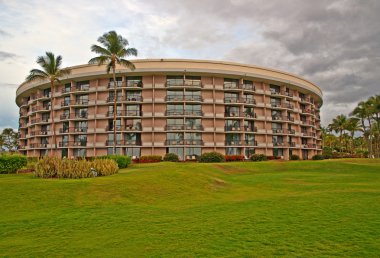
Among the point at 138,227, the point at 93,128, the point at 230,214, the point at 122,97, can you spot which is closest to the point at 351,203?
the point at 230,214

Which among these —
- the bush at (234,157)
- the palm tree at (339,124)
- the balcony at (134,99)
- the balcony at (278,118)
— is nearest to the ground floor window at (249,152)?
the bush at (234,157)

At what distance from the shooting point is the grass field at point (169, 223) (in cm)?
722

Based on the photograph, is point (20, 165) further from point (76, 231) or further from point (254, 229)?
point (254, 229)

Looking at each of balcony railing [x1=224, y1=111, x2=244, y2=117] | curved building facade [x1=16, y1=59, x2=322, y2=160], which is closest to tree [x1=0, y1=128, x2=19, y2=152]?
curved building facade [x1=16, y1=59, x2=322, y2=160]

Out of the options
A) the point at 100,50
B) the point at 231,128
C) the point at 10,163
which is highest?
the point at 100,50

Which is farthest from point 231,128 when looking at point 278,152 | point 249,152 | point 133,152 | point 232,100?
point 133,152

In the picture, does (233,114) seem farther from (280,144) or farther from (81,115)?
(81,115)

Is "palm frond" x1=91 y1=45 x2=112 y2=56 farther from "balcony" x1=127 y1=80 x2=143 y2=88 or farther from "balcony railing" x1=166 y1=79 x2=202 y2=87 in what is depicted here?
"balcony railing" x1=166 y1=79 x2=202 y2=87

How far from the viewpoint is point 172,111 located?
52.4 metres

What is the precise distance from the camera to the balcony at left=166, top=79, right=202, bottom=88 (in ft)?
173

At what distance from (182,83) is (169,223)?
44.8 m

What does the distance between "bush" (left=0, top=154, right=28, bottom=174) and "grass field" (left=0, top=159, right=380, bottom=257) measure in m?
14.1

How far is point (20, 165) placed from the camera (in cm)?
2830

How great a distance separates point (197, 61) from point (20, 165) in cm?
3419
